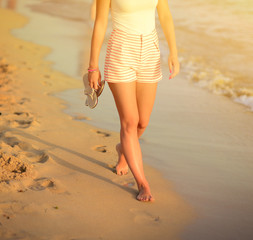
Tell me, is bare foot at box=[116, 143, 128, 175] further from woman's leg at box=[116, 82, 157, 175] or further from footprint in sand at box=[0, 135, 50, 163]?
footprint in sand at box=[0, 135, 50, 163]

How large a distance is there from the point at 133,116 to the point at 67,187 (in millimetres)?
777

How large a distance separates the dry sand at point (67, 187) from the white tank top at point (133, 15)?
50.7 inches

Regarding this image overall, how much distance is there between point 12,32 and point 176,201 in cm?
956

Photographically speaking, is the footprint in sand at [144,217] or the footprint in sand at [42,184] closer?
the footprint in sand at [144,217]

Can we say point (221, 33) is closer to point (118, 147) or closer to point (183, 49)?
point (183, 49)

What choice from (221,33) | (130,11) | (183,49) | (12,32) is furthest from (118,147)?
(221,33)

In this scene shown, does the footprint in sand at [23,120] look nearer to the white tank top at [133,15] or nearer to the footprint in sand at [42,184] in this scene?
the footprint in sand at [42,184]

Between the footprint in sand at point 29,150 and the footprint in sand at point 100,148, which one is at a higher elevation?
the footprint in sand at point 29,150

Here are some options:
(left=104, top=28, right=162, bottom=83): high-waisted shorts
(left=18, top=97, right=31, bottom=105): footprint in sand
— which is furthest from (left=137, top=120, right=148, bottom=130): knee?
(left=18, top=97, right=31, bottom=105): footprint in sand

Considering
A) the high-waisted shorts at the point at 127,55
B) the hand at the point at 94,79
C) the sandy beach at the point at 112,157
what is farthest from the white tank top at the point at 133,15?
the sandy beach at the point at 112,157

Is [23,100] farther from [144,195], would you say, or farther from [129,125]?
[144,195]

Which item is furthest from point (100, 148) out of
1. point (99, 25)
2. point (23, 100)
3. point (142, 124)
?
point (23, 100)

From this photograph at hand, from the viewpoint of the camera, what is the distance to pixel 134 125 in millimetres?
3383

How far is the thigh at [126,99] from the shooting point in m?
3.27
